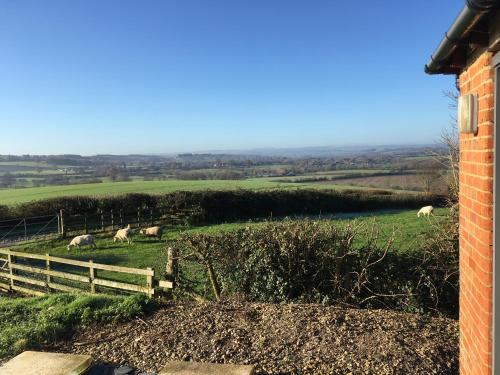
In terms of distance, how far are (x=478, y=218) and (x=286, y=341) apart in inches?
114

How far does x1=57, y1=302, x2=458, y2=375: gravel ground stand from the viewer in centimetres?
456

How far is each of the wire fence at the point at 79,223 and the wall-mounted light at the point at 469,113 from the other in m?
23.4

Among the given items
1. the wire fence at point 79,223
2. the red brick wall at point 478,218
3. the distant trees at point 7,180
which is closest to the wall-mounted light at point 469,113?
the red brick wall at point 478,218

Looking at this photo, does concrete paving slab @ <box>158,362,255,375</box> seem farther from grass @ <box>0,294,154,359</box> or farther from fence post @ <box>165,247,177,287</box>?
fence post @ <box>165,247,177,287</box>

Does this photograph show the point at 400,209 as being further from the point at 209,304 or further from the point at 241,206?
the point at 209,304

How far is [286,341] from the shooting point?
5098mm

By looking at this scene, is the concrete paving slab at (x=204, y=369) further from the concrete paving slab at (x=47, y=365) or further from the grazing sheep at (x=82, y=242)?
the grazing sheep at (x=82, y=242)

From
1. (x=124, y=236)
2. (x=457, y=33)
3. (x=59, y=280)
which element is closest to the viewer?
(x=457, y=33)

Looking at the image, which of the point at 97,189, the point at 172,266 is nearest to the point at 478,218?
the point at 172,266

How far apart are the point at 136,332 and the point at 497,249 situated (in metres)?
4.73

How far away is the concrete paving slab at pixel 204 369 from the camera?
426 cm

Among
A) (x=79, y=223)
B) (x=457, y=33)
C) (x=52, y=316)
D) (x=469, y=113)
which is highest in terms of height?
(x=457, y=33)

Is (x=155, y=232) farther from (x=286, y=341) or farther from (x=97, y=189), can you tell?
(x=286, y=341)

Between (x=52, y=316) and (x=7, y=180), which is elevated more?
(x=7, y=180)
